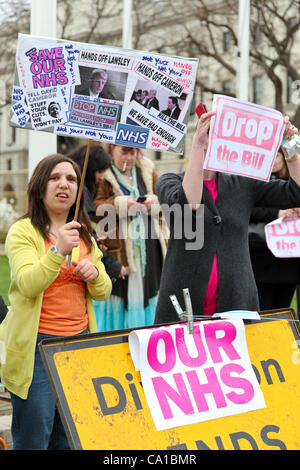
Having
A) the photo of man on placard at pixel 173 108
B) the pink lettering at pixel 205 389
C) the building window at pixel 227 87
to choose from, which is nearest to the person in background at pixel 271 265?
the photo of man on placard at pixel 173 108

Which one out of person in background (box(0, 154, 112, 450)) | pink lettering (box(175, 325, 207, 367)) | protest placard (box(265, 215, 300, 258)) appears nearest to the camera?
pink lettering (box(175, 325, 207, 367))

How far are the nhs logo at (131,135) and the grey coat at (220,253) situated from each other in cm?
26

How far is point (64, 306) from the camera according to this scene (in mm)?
3119

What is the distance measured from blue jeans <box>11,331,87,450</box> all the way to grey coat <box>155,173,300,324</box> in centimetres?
56

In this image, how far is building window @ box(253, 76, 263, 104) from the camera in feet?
28.2

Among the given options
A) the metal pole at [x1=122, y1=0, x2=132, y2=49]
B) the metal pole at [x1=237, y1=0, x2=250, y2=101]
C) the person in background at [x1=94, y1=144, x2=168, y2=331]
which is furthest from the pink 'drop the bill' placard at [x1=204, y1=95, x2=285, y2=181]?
the metal pole at [x1=237, y1=0, x2=250, y2=101]

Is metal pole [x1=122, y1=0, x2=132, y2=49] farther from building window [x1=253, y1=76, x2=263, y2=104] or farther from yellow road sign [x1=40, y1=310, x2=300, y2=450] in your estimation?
yellow road sign [x1=40, y1=310, x2=300, y2=450]

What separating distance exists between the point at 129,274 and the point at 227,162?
6.89 ft

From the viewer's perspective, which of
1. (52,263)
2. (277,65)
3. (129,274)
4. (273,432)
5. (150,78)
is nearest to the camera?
(273,432)

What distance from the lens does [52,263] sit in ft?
9.40

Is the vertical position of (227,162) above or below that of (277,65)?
below

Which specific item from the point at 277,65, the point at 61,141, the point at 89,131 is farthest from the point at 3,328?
the point at 277,65

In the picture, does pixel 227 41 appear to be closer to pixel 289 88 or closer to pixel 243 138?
pixel 289 88

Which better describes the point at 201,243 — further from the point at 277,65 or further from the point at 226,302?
the point at 277,65
